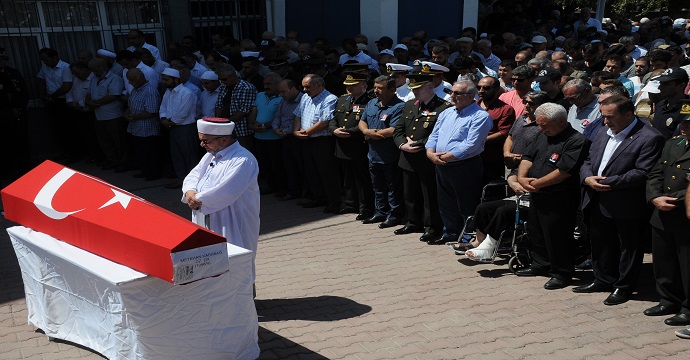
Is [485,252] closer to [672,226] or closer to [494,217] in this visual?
[494,217]

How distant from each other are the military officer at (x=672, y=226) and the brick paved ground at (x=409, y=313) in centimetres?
27

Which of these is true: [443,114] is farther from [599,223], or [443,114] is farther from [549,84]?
[599,223]

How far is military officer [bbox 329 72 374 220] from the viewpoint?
357 inches

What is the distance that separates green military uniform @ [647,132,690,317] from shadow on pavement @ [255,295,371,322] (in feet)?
8.25

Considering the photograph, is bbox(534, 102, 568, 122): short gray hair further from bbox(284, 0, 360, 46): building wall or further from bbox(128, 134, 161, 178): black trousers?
bbox(284, 0, 360, 46): building wall

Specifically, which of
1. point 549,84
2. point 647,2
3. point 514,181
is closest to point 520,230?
point 514,181

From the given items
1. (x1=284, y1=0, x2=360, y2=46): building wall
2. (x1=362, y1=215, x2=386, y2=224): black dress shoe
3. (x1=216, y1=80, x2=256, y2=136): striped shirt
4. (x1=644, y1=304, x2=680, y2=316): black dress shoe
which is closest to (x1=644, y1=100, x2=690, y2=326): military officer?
(x1=644, y1=304, x2=680, y2=316): black dress shoe

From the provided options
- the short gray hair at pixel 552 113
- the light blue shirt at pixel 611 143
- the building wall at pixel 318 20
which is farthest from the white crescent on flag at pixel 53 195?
the building wall at pixel 318 20

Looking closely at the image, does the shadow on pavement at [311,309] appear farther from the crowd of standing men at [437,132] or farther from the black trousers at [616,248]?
the black trousers at [616,248]

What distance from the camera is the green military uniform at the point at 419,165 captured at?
26.7 feet

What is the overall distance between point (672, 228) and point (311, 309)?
312 cm

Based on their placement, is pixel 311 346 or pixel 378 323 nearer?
pixel 311 346

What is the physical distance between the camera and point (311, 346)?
5727mm

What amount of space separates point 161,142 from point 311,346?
7.17 meters
